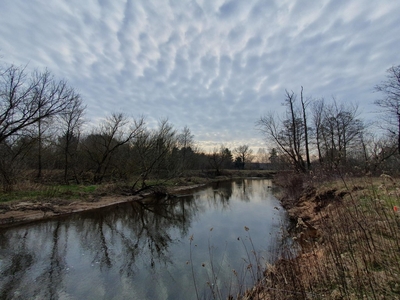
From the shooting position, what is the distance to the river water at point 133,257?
17.5 ft

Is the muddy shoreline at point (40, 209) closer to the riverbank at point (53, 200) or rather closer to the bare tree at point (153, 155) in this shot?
the riverbank at point (53, 200)

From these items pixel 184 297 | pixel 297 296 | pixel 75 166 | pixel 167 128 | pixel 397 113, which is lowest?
pixel 184 297

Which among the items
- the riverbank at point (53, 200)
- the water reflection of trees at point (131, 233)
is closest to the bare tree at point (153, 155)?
the riverbank at point (53, 200)

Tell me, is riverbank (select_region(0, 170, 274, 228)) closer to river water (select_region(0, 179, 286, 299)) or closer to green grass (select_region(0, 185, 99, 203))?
green grass (select_region(0, 185, 99, 203))

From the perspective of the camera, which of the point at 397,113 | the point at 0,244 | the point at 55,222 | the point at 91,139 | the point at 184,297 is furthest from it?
the point at 91,139

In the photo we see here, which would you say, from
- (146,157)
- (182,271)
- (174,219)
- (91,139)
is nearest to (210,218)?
(174,219)

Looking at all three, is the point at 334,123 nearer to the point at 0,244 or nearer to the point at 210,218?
the point at 210,218

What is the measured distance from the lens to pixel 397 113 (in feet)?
55.0

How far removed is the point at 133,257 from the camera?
743cm

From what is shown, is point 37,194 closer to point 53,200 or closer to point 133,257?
point 53,200

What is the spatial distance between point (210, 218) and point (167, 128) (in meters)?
18.8

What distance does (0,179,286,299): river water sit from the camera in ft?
17.5

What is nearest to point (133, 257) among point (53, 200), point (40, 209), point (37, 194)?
point (40, 209)

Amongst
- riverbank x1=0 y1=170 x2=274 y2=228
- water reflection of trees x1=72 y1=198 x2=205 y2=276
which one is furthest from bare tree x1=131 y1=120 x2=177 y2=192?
water reflection of trees x1=72 y1=198 x2=205 y2=276
